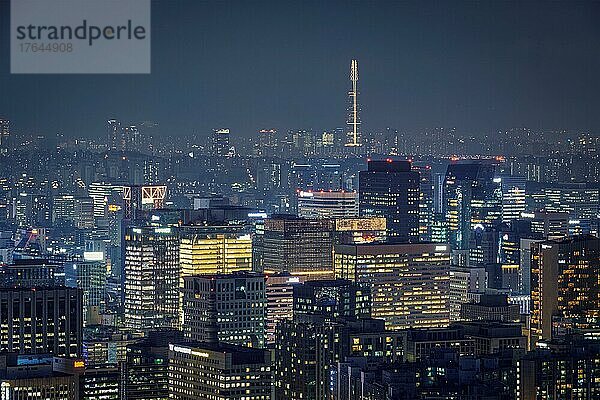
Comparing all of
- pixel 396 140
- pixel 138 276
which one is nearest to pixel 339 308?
pixel 138 276

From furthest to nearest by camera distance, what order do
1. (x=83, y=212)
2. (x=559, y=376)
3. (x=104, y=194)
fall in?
(x=104, y=194), (x=83, y=212), (x=559, y=376)

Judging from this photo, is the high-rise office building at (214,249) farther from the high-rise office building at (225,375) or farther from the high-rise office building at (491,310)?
the high-rise office building at (225,375)

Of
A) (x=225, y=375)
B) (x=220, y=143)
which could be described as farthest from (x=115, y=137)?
(x=225, y=375)

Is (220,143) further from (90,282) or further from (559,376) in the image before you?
(559,376)

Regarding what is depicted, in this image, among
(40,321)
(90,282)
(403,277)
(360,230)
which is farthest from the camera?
(360,230)

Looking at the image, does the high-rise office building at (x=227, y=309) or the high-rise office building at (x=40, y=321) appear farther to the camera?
the high-rise office building at (x=227, y=309)

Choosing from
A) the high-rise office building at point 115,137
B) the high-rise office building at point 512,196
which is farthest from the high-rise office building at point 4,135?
the high-rise office building at point 512,196

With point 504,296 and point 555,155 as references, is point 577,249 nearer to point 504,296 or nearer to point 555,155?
point 504,296
